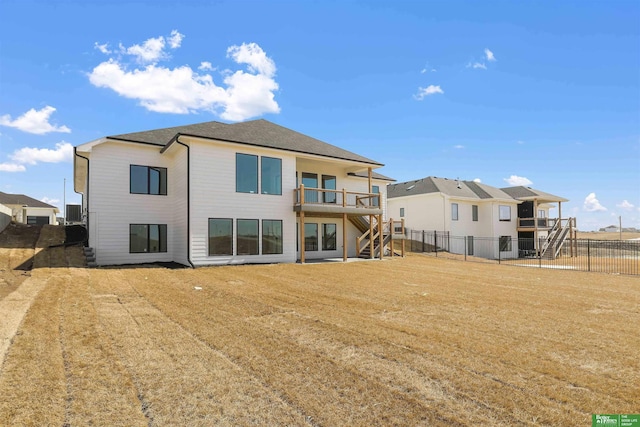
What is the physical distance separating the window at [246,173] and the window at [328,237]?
6.19 metres

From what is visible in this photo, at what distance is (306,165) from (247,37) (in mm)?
8113

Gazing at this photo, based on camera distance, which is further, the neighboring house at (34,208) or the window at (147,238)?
the neighboring house at (34,208)

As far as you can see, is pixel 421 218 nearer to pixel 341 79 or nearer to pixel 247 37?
pixel 341 79

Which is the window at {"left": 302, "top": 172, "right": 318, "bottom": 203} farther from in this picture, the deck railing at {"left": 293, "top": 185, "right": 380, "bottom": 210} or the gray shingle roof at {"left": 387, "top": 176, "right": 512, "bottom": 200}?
the gray shingle roof at {"left": 387, "top": 176, "right": 512, "bottom": 200}

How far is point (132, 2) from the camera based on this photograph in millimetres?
12148

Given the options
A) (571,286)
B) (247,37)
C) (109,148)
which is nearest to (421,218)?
(571,286)

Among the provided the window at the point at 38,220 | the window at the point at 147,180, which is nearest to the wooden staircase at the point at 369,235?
the window at the point at 147,180

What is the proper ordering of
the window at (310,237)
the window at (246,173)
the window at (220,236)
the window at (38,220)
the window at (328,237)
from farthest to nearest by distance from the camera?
the window at (38,220) → the window at (328,237) → the window at (310,237) → the window at (246,173) → the window at (220,236)

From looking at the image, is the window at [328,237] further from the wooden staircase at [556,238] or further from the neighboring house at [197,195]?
the wooden staircase at [556,238]

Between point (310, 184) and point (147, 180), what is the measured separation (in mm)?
8991

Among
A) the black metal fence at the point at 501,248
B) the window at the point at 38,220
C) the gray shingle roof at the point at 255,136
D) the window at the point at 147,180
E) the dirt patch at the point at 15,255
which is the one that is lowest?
the black metal fence at the point at 501,248

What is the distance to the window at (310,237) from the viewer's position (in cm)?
2062

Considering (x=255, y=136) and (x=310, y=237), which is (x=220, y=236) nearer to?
(x=255, y=136)

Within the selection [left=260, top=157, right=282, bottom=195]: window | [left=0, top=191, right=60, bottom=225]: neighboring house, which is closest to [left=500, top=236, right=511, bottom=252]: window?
[left=260, top=157, right=282, bottom=195]: window
